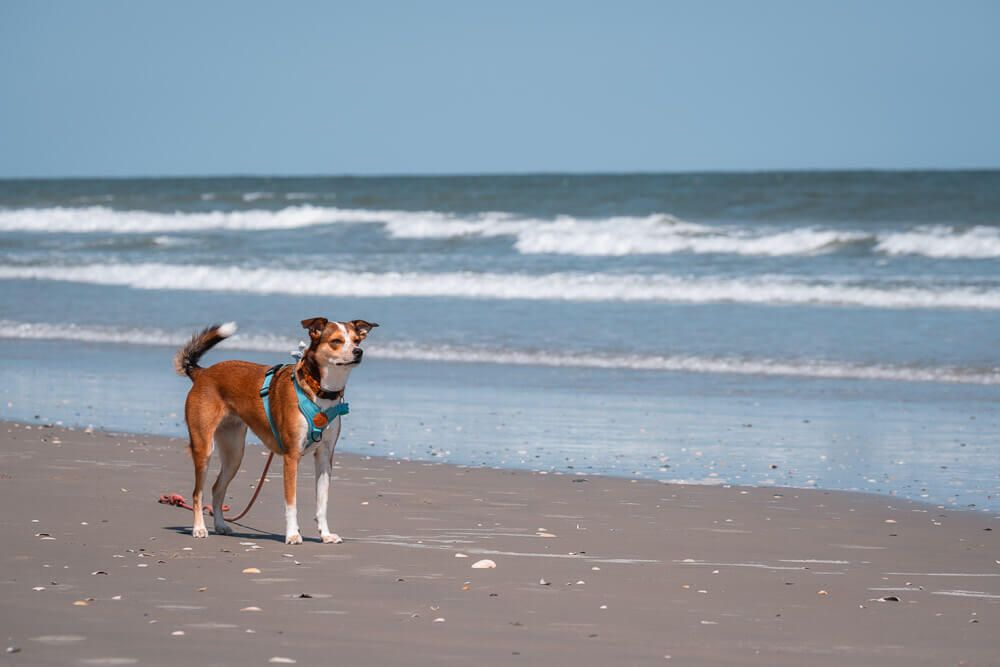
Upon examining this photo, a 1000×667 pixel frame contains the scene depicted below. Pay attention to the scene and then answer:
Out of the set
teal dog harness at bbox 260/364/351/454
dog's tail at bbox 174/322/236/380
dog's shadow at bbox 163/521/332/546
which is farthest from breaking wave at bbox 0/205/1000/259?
teal dog harness at bbox 260/364/351/454

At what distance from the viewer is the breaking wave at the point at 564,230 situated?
27859 mm

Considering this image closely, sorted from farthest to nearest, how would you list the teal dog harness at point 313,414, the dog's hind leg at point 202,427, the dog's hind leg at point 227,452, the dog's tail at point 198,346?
the dog's tail at point 198,346 → the dog's hind leg at point 227,452 → the dog's hind leg at point 202,427 → the teal dog harness at point 313,414

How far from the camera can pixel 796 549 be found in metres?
6.36

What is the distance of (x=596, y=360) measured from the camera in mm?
14453

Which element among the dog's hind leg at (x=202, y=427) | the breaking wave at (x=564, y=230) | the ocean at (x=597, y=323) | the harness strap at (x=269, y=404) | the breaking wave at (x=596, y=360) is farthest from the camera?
the breaking wave at (x=564, y=230)

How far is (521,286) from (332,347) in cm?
1637

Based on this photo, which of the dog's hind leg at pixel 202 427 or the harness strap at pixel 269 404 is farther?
the dog's hind leg at pixel 202 427

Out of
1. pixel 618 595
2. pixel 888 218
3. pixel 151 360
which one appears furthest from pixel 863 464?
pixel 888 218

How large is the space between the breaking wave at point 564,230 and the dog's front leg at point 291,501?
72.4 feet

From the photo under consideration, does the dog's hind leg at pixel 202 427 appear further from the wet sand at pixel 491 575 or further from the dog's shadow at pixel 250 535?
the wet sand at pixel 491 575

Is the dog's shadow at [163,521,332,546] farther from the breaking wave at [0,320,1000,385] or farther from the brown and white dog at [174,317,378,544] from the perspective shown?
the breaking wave at [0,320,1000,385]

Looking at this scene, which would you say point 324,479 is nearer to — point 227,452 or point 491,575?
point 227,452

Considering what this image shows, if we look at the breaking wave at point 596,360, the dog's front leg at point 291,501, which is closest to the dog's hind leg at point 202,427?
the dog's front leg at point 291,501

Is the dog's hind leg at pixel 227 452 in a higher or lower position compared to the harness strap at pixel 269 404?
lower
